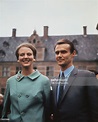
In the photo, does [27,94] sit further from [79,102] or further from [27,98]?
[79,102]

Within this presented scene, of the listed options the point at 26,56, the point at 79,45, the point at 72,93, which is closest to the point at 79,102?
the point at 72,93

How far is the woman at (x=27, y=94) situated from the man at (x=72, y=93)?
0.03 meters

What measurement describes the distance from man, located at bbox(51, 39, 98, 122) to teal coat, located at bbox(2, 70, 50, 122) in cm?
2

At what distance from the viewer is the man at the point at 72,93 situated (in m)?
0.52

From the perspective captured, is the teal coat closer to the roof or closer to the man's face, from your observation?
the man's face

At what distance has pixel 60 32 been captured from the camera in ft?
2.61

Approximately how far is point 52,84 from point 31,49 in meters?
0.10

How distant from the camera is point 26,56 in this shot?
55 cm

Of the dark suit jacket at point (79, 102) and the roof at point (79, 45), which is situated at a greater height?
the roof at point (79, 45)

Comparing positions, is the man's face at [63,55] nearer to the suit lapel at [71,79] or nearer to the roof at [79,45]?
the suit lapel at [71,79]

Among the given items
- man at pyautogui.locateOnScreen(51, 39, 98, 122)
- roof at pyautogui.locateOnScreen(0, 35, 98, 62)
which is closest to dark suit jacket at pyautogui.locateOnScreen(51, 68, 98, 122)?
man at pyautogui.locateOnScreen(51, 39, 98, 122)

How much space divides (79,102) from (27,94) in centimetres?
12

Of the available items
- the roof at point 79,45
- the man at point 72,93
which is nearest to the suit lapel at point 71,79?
the man at point 72,93

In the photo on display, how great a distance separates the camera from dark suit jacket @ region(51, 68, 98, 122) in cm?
51
